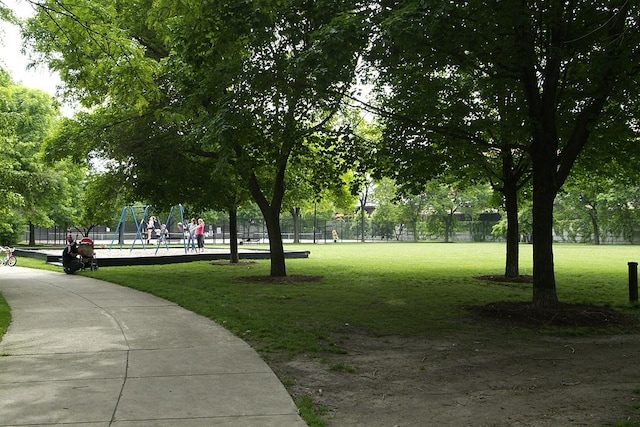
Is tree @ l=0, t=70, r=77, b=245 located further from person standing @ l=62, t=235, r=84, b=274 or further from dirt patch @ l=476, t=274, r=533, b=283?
dirt patch @ l=476, t=274, r=533, b=283

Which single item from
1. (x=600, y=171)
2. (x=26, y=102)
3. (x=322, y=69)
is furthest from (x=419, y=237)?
(x=322, y=69)

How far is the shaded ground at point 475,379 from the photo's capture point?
504cm

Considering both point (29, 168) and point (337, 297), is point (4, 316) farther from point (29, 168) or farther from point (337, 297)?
point (29, 168)

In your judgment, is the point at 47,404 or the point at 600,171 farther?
the point at 600,171

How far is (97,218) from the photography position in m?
19.5

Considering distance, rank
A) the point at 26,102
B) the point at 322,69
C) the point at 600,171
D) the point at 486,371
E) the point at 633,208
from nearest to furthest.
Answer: the point at 486,371 < the point at 322,69 < the point at 600,171 < the point at 26,102 < the point at 633,208

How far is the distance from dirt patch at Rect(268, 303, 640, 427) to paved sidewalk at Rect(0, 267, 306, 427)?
1.80ft

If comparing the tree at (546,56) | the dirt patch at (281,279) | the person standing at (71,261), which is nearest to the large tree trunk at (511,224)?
the tree at (546,56)

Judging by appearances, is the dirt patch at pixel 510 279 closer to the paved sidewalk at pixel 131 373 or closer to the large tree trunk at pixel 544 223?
the large tree trunk at pixel 544 223

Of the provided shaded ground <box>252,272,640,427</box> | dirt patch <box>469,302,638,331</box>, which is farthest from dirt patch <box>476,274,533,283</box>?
shaded ground <box>252,272,640,427</box>

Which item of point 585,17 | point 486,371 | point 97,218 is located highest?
point 585,17

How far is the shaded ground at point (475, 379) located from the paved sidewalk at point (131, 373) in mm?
570

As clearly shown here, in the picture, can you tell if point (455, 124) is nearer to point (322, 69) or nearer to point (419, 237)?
point (322, 69)

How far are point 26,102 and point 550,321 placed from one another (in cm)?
3690
